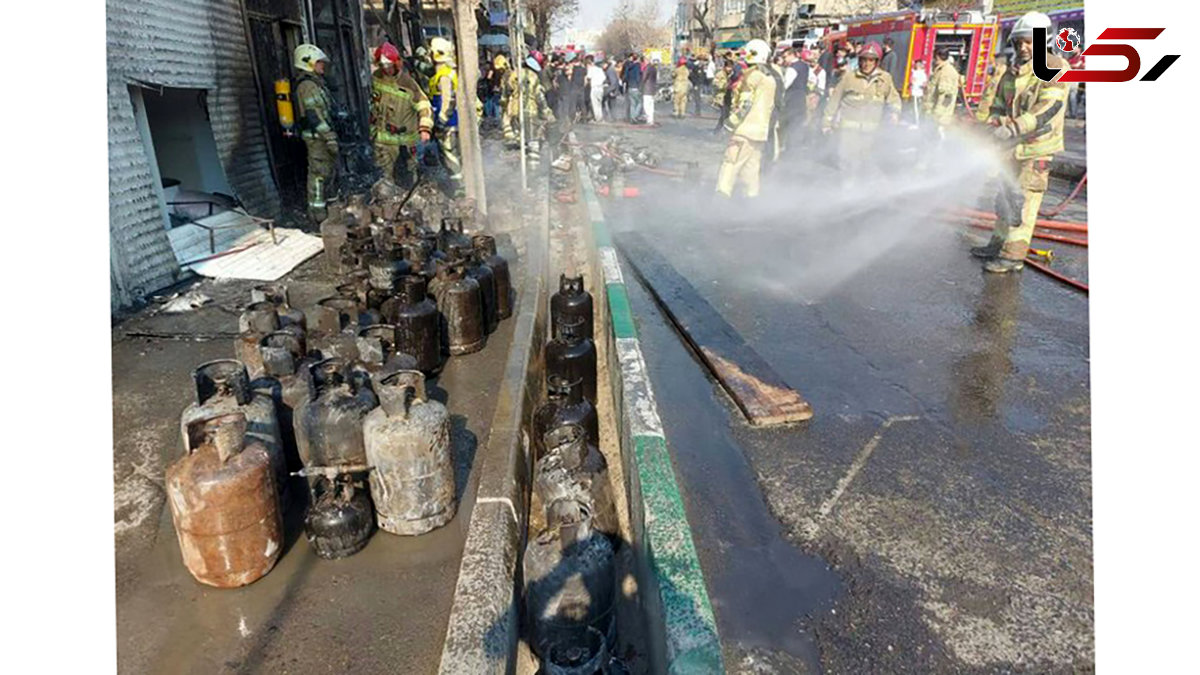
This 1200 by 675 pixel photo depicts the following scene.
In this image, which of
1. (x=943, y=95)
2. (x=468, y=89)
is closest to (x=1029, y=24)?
(x=468, y=89)

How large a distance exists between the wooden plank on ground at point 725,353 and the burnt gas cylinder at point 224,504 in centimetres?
270

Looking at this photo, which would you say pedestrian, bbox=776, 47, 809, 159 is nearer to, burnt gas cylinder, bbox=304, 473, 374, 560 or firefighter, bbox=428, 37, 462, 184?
firefighter, bbox=428, 37, 462, 184

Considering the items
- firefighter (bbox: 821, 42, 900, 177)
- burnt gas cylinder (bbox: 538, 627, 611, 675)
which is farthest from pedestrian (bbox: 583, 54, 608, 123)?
burnt gas cylinder (bbox: 538, 627, 611, 675)

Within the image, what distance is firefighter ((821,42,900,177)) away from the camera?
34.1 feet

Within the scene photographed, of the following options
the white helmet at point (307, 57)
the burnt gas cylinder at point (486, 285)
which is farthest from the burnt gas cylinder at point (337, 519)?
the white helmet at point (307, 57)

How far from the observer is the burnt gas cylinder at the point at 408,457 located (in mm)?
2773

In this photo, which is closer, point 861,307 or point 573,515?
point 573,515

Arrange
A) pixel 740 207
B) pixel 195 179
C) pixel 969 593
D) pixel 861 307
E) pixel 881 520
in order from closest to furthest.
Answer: pixel 969 593 < pixel 881 520 < pixel 861 307 < pixel 195 179 < pixel 740 207

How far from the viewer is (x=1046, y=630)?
2.57m

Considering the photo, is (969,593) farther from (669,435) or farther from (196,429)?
(196,429)

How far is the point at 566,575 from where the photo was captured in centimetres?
259

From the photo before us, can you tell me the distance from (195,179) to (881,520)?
9.11 meters

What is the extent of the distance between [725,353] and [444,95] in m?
9.44

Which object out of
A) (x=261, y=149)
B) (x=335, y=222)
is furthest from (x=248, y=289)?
(x=261, y=149)
